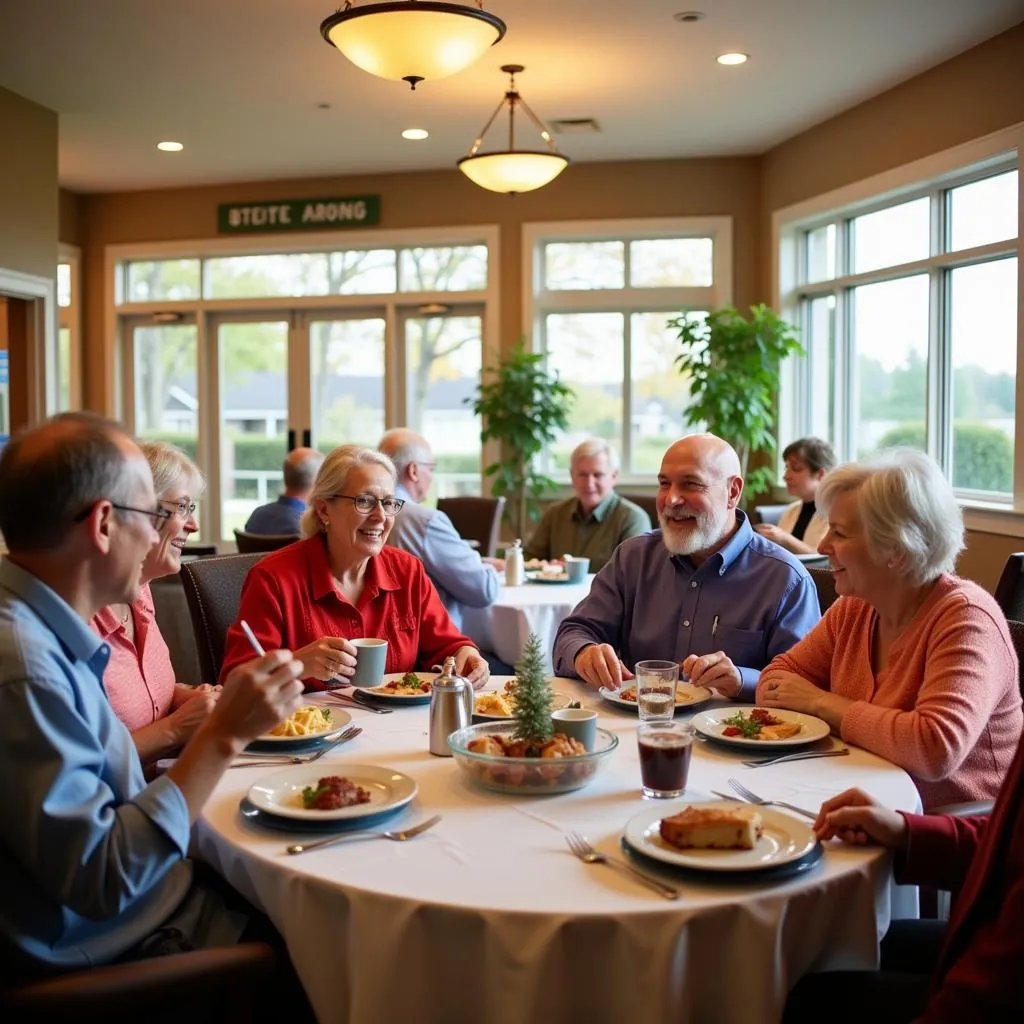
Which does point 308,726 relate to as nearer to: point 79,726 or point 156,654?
point 156,654

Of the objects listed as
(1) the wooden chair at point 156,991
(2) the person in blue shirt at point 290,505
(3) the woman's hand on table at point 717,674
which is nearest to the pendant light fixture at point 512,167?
(2) the person in blue shirt at point 290,505

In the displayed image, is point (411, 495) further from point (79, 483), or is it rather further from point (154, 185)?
point (154, 185)

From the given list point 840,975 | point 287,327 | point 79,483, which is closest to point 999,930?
point 840,975

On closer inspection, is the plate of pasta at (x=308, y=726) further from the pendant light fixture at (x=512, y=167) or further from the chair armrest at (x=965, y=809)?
the pendant light fixture at (x=512, y=167)

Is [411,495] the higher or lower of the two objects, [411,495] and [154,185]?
the lower

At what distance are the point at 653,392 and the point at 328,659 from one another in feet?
22.5

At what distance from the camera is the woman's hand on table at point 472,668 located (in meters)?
2.57

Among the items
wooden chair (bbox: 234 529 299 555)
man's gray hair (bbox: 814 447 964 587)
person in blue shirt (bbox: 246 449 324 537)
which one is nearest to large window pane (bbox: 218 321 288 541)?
person in blue shirt (bbox: 246 449 324 537)

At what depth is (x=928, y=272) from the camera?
670 centimetres

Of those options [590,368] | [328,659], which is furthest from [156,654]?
[590,368]

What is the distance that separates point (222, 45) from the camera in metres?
5.83

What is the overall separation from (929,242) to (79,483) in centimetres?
627

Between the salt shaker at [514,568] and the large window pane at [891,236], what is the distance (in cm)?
365

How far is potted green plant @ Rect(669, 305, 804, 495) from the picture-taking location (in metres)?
7.48
